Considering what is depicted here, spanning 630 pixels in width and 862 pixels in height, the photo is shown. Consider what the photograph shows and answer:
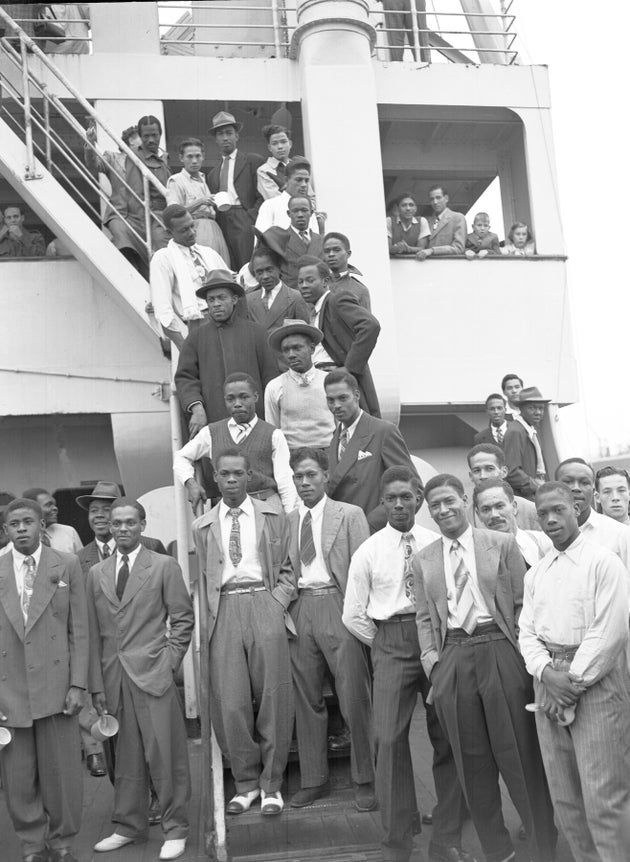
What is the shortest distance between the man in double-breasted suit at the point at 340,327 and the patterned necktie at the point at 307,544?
1266 mm

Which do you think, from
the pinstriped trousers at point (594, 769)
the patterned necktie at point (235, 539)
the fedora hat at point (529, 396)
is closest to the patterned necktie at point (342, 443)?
the patterned necktie at point (235, 539)

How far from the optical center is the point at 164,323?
693 cm

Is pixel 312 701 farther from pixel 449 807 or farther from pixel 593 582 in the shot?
pixel 593 582

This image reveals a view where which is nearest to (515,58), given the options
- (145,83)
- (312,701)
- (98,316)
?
(145,83)

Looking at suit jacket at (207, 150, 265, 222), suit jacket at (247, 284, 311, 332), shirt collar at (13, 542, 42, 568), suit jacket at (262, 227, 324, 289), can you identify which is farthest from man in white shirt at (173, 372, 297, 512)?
suit jacket at (207, 150, 265, 222)

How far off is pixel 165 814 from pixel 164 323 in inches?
131

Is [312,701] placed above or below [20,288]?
below

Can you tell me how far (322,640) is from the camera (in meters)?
4.89

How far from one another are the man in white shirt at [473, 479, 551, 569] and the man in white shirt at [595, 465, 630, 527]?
1.62 ft

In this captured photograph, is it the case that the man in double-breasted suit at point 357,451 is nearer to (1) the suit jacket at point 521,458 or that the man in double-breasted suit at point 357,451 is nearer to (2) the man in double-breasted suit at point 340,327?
(2) the man in double-breasted suit at point 340,327

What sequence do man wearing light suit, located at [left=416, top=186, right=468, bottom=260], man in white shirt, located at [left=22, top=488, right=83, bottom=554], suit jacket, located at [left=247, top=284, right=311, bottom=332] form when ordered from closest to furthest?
suit jacket, located at [left=247, top=284, right=311, bottom=332], man in white shirt, located at [left=22, top=488, right=83, bottom=554], man wearing light suit, located at [left=416, top=186, right=468, bottom=260]

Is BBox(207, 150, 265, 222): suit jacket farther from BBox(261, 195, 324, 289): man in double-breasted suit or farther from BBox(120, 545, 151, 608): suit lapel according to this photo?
BBox(120, 545, 151, 608): suit lapel

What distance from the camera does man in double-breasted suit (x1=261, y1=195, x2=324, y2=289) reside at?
279 inches

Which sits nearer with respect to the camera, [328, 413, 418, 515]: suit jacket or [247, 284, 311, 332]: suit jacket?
[328, 413, 418, 515]: suit jacket
